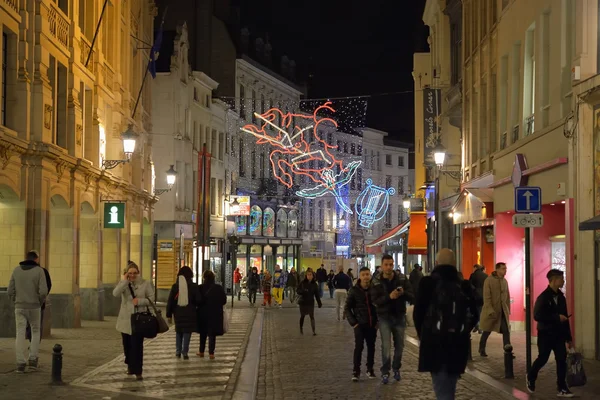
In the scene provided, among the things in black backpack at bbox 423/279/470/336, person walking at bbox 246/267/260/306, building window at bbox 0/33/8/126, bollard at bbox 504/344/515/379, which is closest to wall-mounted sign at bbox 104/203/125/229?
building window at bbox 0/33/8/126

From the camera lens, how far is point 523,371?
17.8 metres

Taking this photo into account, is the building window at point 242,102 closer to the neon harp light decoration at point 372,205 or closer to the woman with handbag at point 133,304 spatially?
the neon harp light decoration at point 372,205

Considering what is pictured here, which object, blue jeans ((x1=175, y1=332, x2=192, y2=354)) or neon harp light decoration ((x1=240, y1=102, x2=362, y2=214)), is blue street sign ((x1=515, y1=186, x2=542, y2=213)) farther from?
neon harp light decoration ((x1=240, y1=102, x2=362, y2=214))

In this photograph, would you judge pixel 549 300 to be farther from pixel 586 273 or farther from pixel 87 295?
pixel 87 295

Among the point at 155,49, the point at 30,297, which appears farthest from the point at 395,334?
the point at 155,49

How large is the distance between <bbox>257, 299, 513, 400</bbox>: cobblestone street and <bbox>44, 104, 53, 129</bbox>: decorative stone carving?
7.02 m

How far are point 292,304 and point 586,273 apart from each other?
106ft

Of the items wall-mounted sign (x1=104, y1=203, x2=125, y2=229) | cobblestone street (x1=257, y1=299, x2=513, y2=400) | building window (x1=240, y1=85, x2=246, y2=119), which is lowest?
cobblestone street (x1=257, y1=299, x2=513, y2=400)

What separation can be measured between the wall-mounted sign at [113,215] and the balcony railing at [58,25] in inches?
204

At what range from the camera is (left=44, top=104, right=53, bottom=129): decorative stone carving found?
25.8m

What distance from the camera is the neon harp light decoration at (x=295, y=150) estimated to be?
4985cm

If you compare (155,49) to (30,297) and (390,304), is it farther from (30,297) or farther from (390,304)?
(390,304)

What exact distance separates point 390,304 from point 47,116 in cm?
1232

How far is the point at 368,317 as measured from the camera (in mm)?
16578
